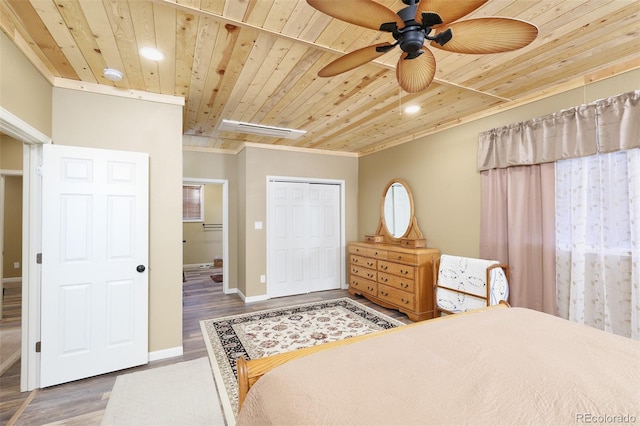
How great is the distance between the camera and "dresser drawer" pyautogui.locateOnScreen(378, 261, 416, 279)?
3.70 m

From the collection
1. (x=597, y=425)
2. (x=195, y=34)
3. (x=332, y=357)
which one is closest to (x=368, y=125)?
(x=195, y=34)

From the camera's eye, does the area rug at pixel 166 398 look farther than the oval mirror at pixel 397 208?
No

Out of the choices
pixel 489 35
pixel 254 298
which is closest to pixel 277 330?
pixel 254 298

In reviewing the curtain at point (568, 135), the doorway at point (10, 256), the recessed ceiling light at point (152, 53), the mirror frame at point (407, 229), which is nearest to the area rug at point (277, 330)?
the mirror frame at point (407, 229)

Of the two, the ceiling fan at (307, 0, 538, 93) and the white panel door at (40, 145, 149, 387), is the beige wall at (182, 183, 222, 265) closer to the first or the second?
the white panel door at (40, 145, 149, 387)

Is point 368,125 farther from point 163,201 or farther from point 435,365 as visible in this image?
point 435,365

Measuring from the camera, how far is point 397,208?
4.54 m

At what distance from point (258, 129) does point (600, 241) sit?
3652mm

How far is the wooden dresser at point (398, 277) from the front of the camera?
3.64 metres

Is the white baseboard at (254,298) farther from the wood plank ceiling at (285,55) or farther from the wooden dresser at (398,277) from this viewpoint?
the wood plank ceiling at (285,55)

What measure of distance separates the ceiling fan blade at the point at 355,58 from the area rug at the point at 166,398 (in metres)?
2.27

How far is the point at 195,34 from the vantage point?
1844mm

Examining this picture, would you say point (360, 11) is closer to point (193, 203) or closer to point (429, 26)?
point (429, 26)

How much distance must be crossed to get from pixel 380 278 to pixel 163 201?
9.66 feet
